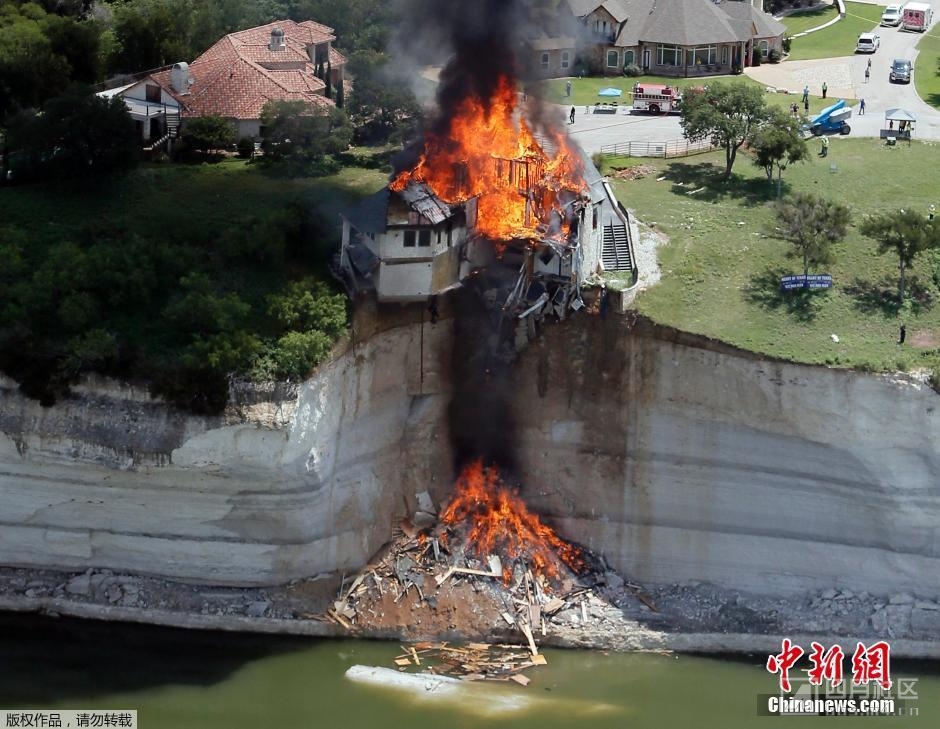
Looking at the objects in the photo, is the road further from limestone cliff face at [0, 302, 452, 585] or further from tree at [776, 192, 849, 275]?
limestone cliff face at [0, 302, 452, 585]

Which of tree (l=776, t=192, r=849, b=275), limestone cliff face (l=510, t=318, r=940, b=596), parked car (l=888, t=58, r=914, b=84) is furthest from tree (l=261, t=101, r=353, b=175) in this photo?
parked car (l=888, t=58, r=914, b=84)

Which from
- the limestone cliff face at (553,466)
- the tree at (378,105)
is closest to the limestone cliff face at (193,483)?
the limestone cliff face at (553,466)

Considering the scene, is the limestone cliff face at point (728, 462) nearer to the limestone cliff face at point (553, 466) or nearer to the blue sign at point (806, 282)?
the limestone cliff face at point (553, 466)

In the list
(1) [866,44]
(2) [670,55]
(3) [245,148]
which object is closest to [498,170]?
(3) [245,148]

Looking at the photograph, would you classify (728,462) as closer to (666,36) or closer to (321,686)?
(321,686)

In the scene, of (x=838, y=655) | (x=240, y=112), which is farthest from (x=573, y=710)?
(x=240, y=112)

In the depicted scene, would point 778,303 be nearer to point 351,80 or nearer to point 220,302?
point 220,302

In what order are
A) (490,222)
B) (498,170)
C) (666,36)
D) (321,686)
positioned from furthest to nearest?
(666,36) < (498,170) < (490,222) < (321,686)
